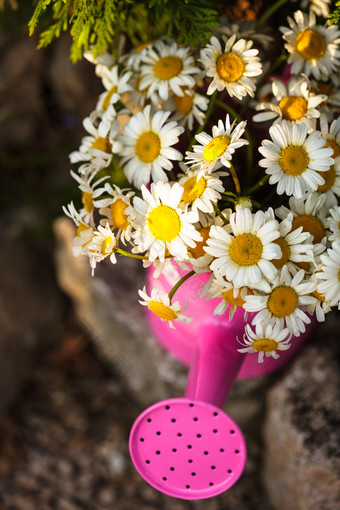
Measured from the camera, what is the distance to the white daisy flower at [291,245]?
0.47 metres

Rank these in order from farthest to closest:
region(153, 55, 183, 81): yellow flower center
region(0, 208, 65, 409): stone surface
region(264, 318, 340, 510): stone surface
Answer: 1. region(0, 208, 65, 409): stone surface
2. region(264, 318, 340, 510): stone surface
3. region(153, 55, 183, 81): yellow flower center

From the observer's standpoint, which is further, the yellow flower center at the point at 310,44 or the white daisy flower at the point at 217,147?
the yellow flower center at the point at 310,44

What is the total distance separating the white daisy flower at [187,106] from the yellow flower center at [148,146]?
5 centimetres

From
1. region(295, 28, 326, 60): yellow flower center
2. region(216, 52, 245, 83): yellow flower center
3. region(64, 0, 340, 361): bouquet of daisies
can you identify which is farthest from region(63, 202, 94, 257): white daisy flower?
region(295, 28, 326, 60): yellow flower center

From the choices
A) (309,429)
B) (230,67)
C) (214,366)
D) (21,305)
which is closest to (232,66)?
A: (230,67)

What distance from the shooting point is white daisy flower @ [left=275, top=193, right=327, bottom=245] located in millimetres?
496

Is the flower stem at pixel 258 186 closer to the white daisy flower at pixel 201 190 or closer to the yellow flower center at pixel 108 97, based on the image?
the white daisy flower at pixel 201 190

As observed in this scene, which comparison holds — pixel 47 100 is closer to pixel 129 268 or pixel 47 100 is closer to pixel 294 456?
pixel 129 268

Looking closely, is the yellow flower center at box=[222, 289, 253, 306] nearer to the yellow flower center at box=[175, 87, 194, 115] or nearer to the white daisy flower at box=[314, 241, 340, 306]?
the white daisy flower at box=[314, 241, 340, 306]

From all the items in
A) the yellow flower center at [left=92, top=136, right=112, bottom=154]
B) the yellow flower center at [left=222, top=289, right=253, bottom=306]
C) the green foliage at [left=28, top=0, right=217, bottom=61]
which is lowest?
the yellow flower center at [left=222, top=289, right=253, bottom=306]

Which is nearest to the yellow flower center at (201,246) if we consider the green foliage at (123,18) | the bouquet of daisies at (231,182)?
the bouquet of daisies at (231,182)

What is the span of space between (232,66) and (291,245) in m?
0.20

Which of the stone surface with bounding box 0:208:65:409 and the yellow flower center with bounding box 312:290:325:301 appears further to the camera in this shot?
the stone surface with bounding box 0:208:65:409

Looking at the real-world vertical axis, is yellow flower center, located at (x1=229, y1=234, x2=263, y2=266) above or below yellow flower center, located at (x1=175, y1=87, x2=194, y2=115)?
below
